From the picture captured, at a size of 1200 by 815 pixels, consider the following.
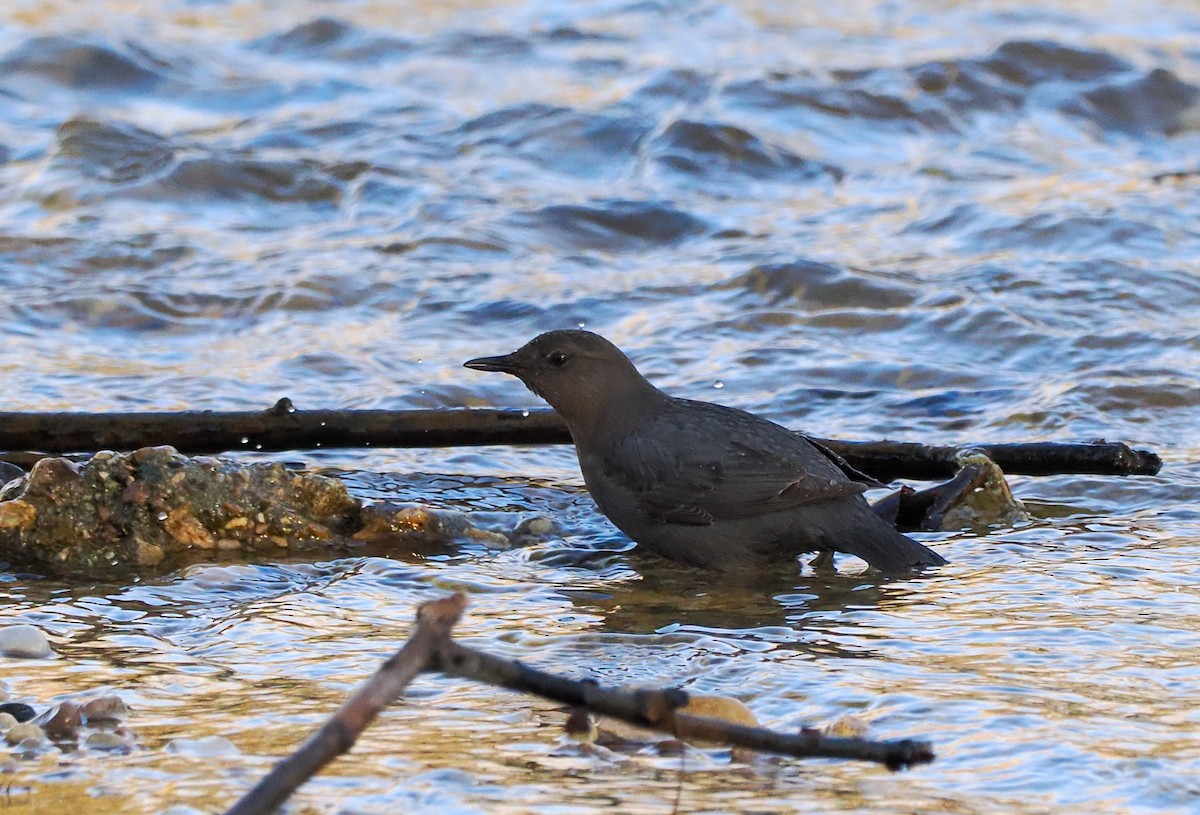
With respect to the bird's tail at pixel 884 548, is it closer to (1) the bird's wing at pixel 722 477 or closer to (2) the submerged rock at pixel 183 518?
(1) the bird's wing at pixel 722 477

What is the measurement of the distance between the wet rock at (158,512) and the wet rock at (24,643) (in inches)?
31.7

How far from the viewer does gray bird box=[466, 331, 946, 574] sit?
16.9 ft

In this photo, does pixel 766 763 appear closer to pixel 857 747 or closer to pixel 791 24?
pixel 857 747

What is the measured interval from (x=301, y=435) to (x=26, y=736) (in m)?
2.19

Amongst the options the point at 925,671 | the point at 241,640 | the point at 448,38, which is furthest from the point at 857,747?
the point at 448,38

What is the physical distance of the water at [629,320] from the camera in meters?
3.45

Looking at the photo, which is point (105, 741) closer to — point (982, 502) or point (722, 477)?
point (722, 477)

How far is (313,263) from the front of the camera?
893cm

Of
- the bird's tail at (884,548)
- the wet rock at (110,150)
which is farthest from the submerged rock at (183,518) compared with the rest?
the wet rock at (110,150)

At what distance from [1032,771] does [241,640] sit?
1907 mm

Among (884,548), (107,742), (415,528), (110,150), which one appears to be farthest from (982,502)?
(110,150)

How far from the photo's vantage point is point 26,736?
325cm

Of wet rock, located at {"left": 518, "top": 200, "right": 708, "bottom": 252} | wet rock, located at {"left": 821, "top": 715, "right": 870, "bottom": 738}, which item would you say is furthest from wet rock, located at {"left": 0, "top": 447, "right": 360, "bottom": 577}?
wet rock, located at {"left": 518, "top": 200, "right": 708, "bottom": 252}

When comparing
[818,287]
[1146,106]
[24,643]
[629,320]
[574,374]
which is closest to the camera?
[24,643]
